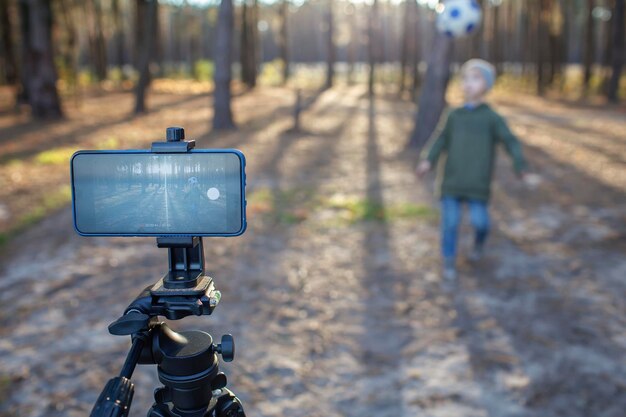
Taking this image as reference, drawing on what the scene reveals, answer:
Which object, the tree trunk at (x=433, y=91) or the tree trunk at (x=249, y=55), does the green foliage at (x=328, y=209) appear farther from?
the tree trunk at (x=249, y=55)

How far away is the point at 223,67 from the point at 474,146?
390 inches

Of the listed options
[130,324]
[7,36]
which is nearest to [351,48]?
[7,36]

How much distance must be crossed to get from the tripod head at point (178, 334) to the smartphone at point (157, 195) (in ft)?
0.17

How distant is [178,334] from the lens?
1452 millimetres

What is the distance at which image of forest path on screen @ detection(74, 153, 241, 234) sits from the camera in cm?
138

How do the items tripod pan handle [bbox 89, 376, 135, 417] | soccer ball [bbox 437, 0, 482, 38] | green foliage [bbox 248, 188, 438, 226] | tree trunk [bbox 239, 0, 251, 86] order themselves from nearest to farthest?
tripod pan handle [bbox 89, 376, 135, 417], green foliage [bbox 248, 188, 438, 226], soccer ball [bbox 437, 0, 482, 38], tree trunk [bbox 239, 0, 251, 86]

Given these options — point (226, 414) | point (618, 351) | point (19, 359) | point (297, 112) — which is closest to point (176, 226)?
point (226, 414)

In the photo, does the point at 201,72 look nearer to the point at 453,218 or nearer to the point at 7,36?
the point at 7,36

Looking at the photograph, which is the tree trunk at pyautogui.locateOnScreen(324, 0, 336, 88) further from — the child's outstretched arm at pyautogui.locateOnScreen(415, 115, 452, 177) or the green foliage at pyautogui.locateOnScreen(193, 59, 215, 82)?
Result: the child's outstretched arm at pyautogui.locateOnScreen(415, 115, 452, 177)

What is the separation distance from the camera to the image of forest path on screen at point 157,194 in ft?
4.53

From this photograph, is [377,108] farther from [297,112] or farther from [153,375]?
[153,375]

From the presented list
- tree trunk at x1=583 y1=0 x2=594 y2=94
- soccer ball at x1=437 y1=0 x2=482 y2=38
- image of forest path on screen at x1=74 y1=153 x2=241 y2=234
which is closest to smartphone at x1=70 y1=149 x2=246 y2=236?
image of forest path on screen at x1=74 y1=153 x2=241 y2=234

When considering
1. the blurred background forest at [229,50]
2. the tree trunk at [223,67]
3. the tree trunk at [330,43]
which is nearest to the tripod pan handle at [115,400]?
the blurred background forest at [229,50]

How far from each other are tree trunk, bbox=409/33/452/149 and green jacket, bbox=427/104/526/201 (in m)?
6.16
